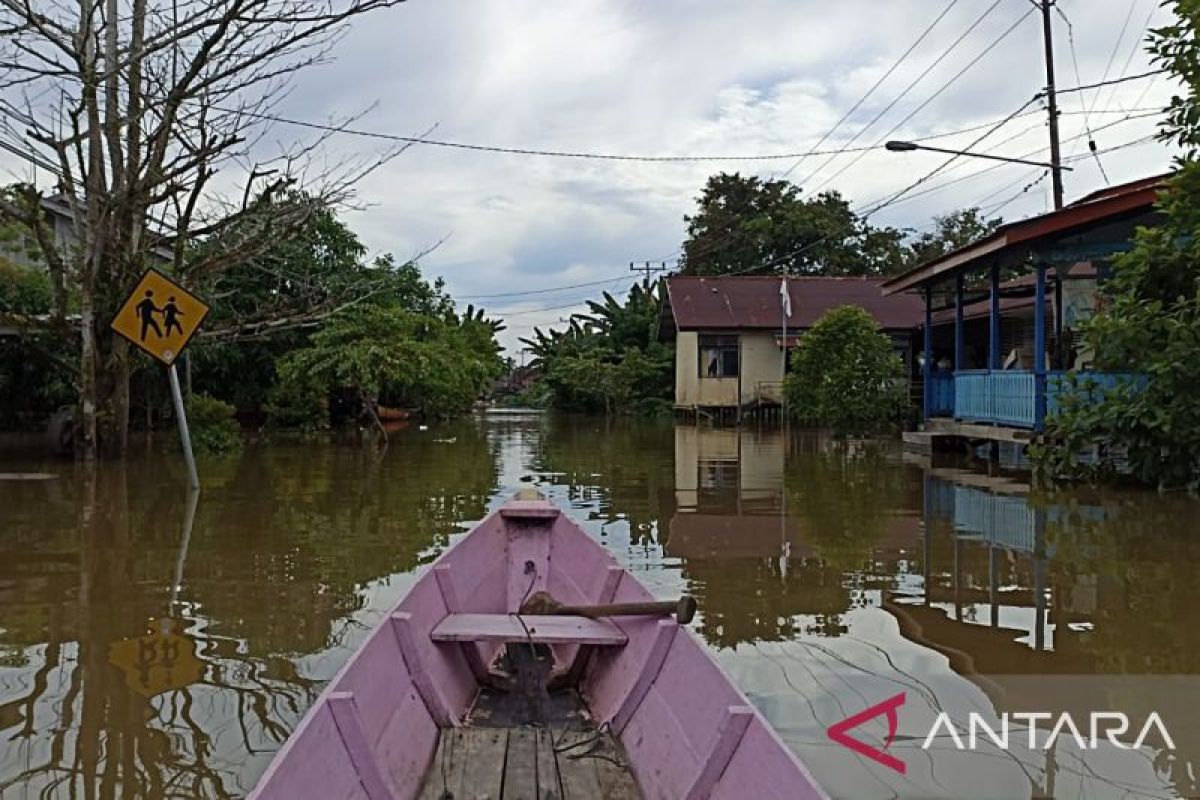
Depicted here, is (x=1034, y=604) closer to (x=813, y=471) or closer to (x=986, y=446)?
(x=813, y=471)

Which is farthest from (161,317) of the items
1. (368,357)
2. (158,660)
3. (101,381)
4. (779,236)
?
(779,236)

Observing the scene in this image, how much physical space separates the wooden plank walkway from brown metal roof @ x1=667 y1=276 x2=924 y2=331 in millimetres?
28499

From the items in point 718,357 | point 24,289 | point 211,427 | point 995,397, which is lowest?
point 211,427

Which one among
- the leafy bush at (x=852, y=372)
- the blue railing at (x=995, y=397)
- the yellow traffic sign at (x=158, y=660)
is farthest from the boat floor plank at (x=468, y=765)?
the leafy bush at (x=852, y=372)

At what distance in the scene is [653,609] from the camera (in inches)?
161

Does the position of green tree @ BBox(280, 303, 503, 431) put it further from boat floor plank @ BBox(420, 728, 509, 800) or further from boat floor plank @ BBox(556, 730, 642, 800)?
boat floor plank @ BBox(556, 730, 642, 800)

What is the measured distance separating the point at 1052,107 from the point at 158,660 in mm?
20132

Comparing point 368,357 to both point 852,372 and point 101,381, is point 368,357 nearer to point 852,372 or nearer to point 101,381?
point 101,381

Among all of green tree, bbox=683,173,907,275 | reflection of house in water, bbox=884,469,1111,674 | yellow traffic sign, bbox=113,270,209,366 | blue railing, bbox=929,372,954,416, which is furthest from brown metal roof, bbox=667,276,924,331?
reflection of house in water, bbox=884,469,1111,674

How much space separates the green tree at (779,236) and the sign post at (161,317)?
3203 cm

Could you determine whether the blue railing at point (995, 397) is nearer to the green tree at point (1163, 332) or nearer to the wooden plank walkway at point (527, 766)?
the green tree at point (1163, 332)

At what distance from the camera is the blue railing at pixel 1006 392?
1241 centimetres

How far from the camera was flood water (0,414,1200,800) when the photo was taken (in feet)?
13.3

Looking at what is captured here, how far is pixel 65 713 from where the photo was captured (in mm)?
4508
